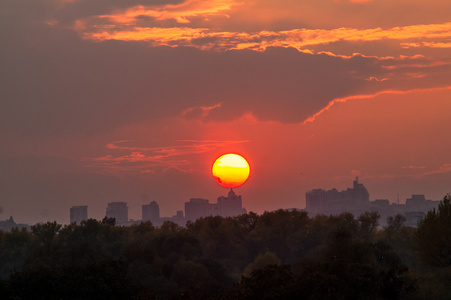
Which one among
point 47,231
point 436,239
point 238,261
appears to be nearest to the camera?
point 436,239

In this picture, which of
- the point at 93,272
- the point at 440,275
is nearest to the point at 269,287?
the point at 93,272

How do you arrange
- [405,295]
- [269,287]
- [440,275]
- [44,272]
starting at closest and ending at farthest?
[269,287], [405,295], [44,272], [440,275]

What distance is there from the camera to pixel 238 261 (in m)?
146

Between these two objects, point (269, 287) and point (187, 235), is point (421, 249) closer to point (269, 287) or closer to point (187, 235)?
point (269, 287)

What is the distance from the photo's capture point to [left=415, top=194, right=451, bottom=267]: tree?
275 feet

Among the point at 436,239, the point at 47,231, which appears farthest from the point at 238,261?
the point at 436,239

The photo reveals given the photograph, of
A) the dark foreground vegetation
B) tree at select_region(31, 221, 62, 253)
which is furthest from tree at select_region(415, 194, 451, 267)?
tree at select_region(31, 221, 62, 253)

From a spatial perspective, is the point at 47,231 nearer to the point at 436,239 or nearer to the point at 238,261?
the point at 238,261

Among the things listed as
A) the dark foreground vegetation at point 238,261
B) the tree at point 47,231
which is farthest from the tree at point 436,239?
the tree at point 47,231

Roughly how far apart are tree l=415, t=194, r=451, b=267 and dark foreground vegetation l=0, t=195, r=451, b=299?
120 mm

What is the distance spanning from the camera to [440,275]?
7119 centimetres

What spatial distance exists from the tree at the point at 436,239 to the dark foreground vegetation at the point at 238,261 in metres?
0.12

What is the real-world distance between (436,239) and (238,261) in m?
66.2

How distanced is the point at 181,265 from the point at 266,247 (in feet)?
150
